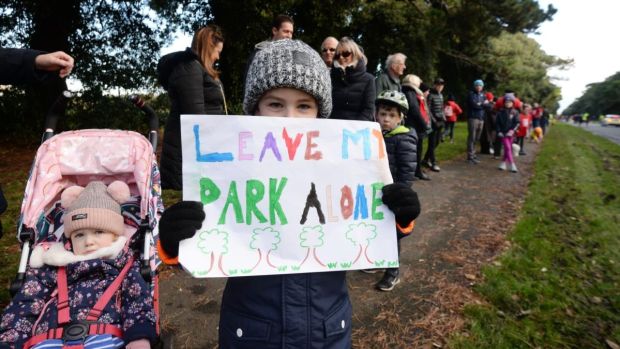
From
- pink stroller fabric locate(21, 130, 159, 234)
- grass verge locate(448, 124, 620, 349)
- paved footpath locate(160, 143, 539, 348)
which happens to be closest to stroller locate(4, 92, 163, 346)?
pink stroller fabric locate(21, 130, 159, 234)

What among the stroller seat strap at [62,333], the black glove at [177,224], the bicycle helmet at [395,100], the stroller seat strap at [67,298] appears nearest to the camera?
the black glove at [177,224]

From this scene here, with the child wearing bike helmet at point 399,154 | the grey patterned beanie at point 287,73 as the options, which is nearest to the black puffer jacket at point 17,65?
the grey patterned beanie at point 287,73

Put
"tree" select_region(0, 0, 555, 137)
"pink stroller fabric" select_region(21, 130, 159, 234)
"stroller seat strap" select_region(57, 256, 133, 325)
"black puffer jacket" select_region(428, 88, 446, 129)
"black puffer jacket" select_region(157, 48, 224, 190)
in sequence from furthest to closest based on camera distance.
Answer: "tree" select_region(0, 0, 555, 137) < "black puffer jacket" select_region(428, 88, 446, 129) < "black puffer jacket" select_region(157, 48, 224, 190) < "pink stroller fabric" select_region(21, 130, 159, 234) < "stroller seat strap" select_region(57, 256, 133, 325)

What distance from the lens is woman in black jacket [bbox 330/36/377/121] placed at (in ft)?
13.4

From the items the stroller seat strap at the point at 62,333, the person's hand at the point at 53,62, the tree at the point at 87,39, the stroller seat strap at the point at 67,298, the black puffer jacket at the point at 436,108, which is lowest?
the stroller seat strap at the point at 62,333

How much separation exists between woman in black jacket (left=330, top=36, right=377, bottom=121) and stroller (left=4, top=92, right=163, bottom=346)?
2033 mm

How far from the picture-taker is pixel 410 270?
13.2ft

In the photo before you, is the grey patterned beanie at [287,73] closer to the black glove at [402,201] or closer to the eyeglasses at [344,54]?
the black glove at [402,201]

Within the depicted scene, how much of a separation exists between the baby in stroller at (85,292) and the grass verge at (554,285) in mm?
2194

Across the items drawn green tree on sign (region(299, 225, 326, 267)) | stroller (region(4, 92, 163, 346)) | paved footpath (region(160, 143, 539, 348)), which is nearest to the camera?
drawn green tree on sign (region(299, 225, 326, 267))

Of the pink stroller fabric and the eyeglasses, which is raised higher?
the eyeglasses

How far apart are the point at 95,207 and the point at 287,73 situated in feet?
4.81

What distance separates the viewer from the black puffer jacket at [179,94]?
3207 mm

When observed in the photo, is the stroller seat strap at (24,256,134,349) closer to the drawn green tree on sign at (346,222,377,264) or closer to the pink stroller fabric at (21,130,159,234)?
the pink stroller fabric at (21,130,159,234)
